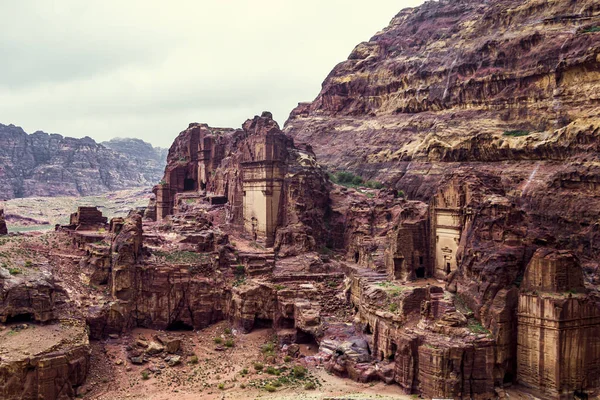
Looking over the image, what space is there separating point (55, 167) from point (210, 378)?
102637 millimetres

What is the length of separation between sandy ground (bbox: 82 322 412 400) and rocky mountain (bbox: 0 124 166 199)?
88.2 meters

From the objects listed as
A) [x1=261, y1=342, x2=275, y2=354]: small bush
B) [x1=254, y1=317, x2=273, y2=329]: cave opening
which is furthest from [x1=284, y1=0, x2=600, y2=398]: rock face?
[x1=254, y1=317, x2=273, y2=329]: cave opening

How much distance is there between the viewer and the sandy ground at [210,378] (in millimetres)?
27156

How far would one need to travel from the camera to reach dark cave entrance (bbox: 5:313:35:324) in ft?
94.5

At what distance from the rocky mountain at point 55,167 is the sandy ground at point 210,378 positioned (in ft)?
289

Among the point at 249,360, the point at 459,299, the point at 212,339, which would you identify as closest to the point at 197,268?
the point at 212,339

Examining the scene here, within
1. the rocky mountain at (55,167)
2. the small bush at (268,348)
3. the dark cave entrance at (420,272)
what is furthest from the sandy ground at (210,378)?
the rocky mountain at (55,167)

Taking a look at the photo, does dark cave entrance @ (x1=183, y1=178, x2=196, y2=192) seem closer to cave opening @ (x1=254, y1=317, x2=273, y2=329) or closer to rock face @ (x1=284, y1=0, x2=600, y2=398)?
rock face @ (x1=284, y1=0, x2=600, y2=398)

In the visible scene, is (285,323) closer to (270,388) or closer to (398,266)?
(270,388)

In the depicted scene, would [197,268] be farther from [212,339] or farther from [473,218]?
[473,218]

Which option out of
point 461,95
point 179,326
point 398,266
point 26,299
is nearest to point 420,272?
point 398,266

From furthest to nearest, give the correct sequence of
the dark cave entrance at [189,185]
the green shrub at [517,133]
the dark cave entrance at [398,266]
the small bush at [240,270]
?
the dark cave entrance at [189,185] → the green shrub at [517,133] → the small bush at [240,270] → the dark cave entrance at [398,266]

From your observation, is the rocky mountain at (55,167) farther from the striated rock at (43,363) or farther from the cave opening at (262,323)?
the striated rock at (43,363)

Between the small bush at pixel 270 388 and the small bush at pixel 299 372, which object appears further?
the small bush at pixel 299 372
